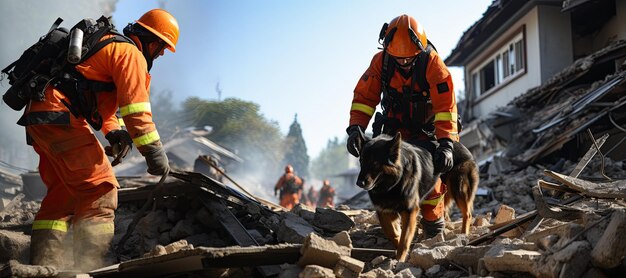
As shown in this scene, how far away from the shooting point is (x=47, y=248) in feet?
12.0

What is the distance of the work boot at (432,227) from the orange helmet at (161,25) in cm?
288

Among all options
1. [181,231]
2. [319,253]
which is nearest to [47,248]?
[181,231]

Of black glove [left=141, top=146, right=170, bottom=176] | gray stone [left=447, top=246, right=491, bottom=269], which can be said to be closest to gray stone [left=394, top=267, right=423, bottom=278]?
gray stone [left=447, top=246, right=491, bottom=269]

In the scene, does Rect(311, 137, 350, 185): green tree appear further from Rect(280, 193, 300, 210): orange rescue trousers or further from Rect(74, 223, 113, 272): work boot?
Rect(74, 223, 113, 272): work boot

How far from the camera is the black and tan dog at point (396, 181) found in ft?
13.2

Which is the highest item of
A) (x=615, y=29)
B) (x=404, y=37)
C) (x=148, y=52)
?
(x=615, y=29)

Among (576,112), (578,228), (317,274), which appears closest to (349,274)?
(317,274)

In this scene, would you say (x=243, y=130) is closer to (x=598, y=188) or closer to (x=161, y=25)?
(x=161, y=25)

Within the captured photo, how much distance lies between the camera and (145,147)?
358 cm

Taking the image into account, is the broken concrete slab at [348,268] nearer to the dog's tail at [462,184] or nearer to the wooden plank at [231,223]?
the wooden plank at [231,223]

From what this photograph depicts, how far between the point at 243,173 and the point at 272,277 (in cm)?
3161

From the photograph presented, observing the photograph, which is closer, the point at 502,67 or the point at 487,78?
the point at 502,67

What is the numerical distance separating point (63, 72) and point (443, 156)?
122 inches

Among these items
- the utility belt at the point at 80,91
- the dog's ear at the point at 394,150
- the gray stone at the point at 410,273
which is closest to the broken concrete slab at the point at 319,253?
the gray stone at the point at 410,273
